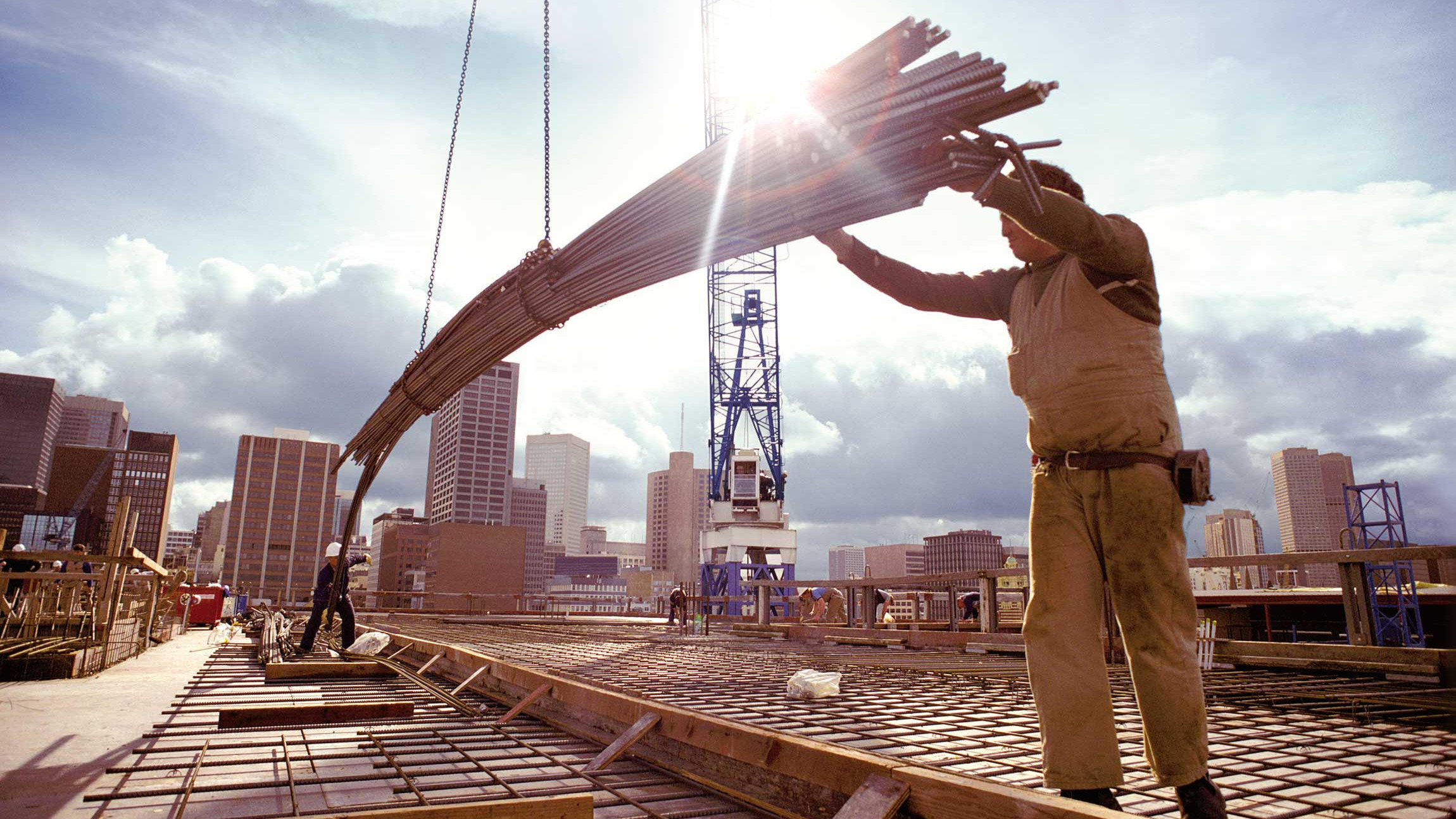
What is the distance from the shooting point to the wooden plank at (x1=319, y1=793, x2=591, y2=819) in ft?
5.92

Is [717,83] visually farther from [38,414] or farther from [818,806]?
[38,414]

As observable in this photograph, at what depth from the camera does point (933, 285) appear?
8.15 feet

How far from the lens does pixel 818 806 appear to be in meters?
2.26

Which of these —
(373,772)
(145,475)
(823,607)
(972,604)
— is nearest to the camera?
(373,772)

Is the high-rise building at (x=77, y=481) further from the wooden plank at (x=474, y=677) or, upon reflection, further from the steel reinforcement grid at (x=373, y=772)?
the steel reinforcement grid at (x=373, y=772)

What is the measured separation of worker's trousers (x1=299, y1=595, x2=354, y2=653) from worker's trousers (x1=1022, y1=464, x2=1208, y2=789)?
7137mm

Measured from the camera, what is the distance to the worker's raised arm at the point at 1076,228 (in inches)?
75.2

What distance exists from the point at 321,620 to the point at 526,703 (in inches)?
193

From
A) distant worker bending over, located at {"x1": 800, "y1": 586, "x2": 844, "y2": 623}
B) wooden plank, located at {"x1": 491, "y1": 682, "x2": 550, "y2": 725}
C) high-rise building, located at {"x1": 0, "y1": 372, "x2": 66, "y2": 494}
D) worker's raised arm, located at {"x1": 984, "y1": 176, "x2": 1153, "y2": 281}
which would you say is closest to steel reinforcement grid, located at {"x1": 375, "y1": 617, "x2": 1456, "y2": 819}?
wooden plank, located at {"x1": 491, "y1": 682, "x2": 550, "y2": 725}

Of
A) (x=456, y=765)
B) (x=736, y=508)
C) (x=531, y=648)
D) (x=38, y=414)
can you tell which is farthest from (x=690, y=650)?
(x=38, y=414)

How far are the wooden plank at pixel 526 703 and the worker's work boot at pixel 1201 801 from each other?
9.56 feet

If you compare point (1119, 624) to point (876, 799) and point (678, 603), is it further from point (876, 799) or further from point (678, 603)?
point (678, 603)

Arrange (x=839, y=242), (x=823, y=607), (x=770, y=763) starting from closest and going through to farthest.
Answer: (x=770, y=763), (x=839, y=242), (x=823, y=607)

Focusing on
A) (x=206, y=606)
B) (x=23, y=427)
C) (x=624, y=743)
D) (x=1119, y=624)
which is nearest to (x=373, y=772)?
(x=624, y=743)
